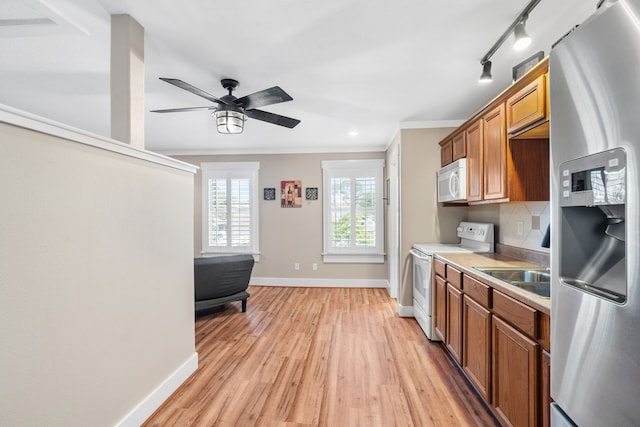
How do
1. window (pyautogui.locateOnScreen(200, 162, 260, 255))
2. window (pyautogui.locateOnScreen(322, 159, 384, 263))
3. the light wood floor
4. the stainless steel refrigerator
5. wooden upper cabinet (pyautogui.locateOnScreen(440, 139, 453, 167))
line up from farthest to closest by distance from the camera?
window (pyautogui.locateOnScreen(200, 162, 260, 255)) < window (pyautogui.locateOnScreen(322, 159, 384, 263)) < wooden upper cabinet (pyautogui.locateOnScreen(440, 139, 453, 167)) < the light wood floor < the stainless steel refrigerator

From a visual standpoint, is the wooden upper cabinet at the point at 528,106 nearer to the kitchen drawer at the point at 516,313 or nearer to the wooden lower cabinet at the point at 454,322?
the kitchen drawer at the point at 516,313

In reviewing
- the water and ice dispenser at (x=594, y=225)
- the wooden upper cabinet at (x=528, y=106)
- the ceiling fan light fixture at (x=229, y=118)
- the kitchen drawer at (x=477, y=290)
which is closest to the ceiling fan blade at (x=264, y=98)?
the ceiling fan light fixture at (x=229, y=118)

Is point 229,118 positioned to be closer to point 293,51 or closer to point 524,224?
point 293,51

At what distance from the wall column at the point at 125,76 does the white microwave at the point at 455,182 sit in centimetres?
277

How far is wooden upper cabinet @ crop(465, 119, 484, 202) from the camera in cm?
247

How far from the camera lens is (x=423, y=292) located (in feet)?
10.2

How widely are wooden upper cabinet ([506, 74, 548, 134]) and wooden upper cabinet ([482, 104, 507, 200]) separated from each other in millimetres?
120

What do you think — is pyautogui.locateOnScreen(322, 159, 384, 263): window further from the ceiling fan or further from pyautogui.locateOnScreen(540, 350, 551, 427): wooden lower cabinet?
pyautogui.locateOnScreen(540, 350, 551, 427): wooden lower cabinet

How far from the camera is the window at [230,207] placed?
5164 millimetres

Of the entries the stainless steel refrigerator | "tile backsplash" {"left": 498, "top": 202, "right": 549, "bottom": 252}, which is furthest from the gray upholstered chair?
the stainless steel refrigerator

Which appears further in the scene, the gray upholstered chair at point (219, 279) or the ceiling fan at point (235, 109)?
the gray upholstered chair at point (219, 279)

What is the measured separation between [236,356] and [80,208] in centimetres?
186

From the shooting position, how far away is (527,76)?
1.79 metres

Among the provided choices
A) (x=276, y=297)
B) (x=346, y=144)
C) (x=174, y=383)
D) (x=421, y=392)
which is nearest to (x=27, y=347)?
(x=174, y=383)
